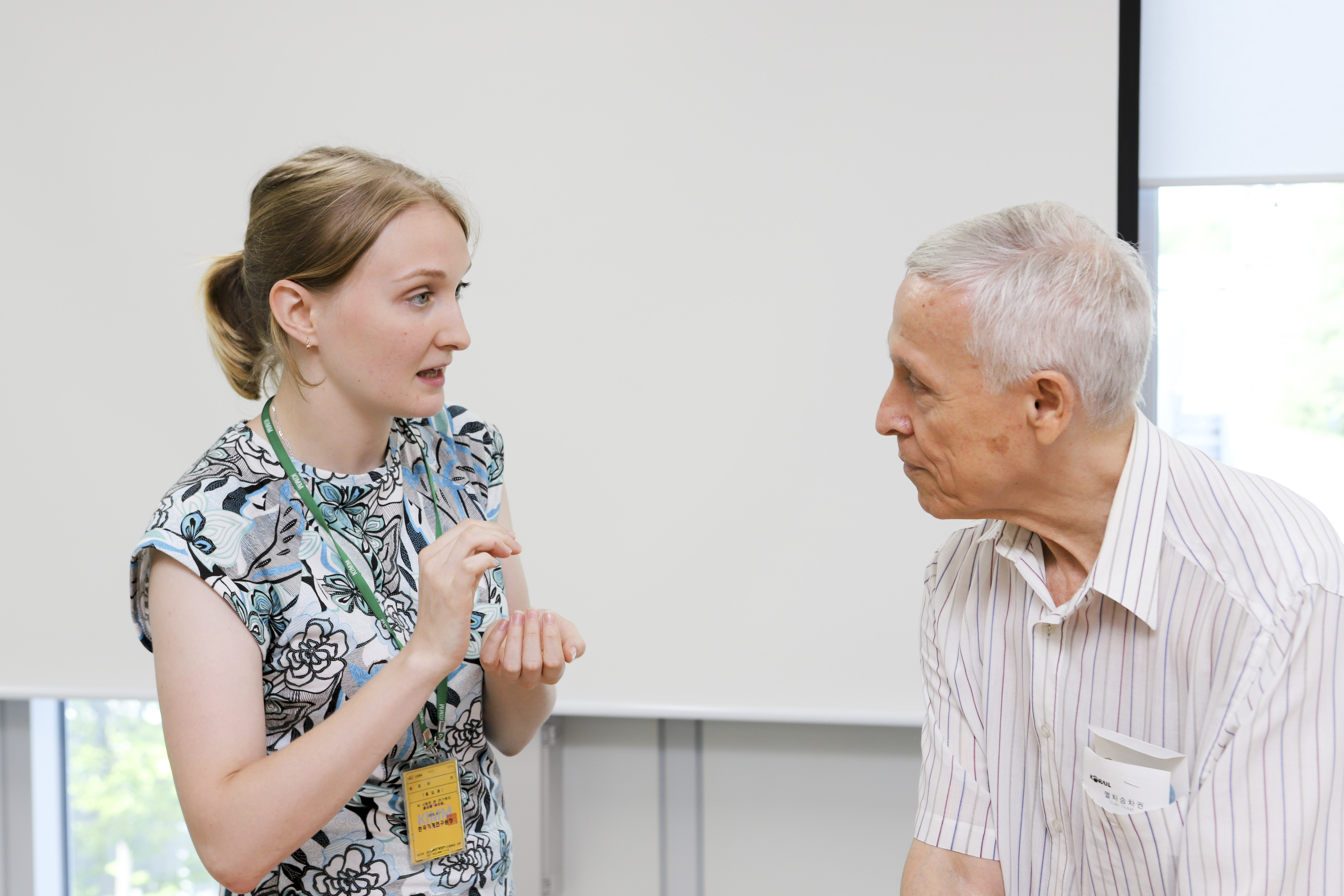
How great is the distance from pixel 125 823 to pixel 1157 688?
9.20 ft

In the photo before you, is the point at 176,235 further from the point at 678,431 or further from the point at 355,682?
the point at 355,682

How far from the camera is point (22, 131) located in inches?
99.6

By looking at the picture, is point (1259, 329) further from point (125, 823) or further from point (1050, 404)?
point (125, 823)

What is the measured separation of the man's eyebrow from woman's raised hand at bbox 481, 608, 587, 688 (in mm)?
433

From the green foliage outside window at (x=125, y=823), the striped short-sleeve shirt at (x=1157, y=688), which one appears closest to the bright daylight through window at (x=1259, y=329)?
the striped short-sleeve shirt at (x=1157, y=688)

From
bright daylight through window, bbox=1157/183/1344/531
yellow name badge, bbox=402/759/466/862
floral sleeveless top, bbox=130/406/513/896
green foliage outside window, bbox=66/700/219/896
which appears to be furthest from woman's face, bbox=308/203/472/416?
green foliage outside window, bbox=66/700/219/896

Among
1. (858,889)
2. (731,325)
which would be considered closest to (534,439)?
(731,325)

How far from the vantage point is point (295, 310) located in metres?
1.24

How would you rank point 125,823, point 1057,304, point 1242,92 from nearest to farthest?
point 1057,304, point 1242,92, point 125,823

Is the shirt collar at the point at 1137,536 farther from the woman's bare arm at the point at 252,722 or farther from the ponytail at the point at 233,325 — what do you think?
the ponytail at the point at 233,325

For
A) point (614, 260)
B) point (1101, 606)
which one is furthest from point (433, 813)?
point (614, 260)

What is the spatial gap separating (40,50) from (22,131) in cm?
21

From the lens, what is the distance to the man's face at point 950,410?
42.9 inches

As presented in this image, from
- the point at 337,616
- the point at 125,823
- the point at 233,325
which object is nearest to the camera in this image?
the point at 337,616
